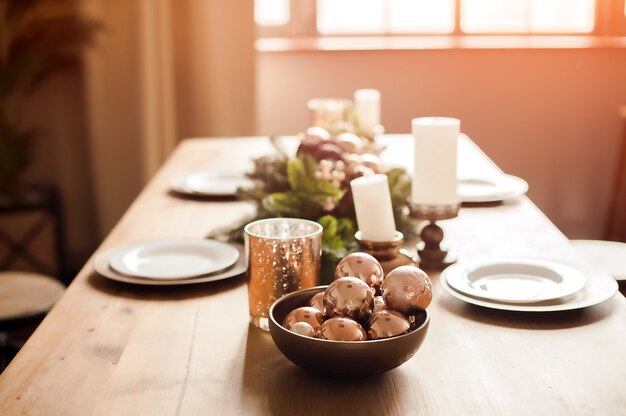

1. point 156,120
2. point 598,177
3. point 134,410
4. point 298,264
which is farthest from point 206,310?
point 598,177

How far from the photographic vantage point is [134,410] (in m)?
0.92

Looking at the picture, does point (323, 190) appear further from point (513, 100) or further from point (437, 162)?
point (513, 100)

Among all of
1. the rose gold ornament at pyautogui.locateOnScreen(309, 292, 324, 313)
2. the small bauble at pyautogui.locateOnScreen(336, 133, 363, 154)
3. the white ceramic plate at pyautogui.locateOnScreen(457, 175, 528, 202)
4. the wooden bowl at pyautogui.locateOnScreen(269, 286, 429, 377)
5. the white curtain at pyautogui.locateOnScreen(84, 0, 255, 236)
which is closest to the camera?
the wooden bowl at pyautogui.locateOnScreen(269, 286, 429, 377)

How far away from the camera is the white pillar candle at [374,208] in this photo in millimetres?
1282

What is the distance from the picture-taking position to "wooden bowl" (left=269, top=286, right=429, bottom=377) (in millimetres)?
922

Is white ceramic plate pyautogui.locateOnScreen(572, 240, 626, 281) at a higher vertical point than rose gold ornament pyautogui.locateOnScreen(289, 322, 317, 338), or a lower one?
lower

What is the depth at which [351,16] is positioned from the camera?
390cm

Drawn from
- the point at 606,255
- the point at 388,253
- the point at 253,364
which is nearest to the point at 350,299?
the point at 253,364

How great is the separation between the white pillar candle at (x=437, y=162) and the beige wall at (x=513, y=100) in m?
Answer: 2.33

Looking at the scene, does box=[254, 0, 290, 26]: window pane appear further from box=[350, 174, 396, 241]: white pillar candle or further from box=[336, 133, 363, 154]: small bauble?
box=[350, 174, 396, 241]: white pillar candle

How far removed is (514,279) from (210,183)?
1.03 meters

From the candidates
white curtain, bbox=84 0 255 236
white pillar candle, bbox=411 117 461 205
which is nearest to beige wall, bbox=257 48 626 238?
white curtain, bbox=84 0 255 236

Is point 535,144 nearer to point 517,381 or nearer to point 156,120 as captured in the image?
point 156,120

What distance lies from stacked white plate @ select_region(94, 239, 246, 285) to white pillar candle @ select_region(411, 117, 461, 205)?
0.33 metres
